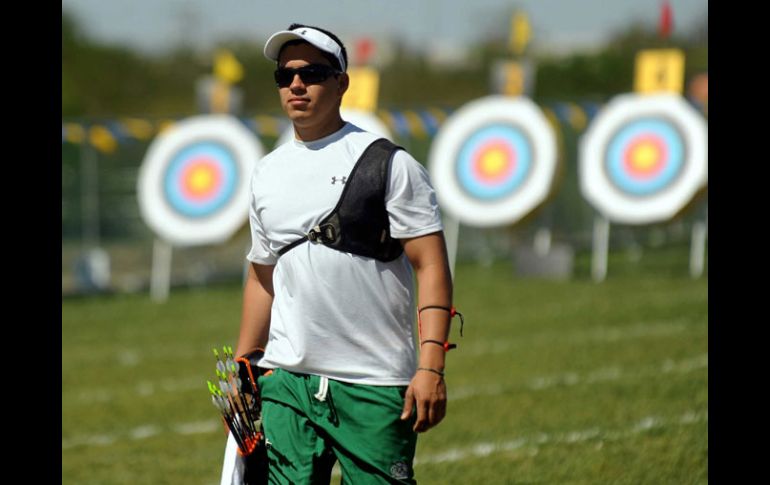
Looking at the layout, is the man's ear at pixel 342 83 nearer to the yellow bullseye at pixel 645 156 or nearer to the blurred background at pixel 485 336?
the blurred background at pixel 485 336

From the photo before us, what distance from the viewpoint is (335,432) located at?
3.73 m

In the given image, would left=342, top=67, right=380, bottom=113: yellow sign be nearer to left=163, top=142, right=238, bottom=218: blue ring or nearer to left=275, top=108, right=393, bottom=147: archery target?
left=275, top=108, right=393, bottom=147: archery target

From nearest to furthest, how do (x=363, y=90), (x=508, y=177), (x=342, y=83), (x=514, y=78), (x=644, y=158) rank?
(x=342, y=83), (x=644, y=158), (x=508, y=177), (x=363, y=90), (x=514, y=78)

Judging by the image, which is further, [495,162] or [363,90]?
[363,90]

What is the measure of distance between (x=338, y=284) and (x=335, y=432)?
40cm

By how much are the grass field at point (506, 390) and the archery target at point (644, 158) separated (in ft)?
3.88

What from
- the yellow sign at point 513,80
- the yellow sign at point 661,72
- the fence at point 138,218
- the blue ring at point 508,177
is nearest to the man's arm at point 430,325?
the fence at point 138,218

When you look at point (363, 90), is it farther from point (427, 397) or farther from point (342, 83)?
point (427, 397)

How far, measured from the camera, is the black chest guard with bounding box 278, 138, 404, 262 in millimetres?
3660

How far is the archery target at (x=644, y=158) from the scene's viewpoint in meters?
14.0

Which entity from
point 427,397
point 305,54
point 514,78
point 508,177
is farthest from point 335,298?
point 514,78

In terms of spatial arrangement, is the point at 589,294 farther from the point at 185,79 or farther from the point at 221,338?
the point at 185,79

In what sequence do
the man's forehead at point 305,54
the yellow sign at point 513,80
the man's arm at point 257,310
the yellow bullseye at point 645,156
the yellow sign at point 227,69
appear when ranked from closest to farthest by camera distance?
the man's forehead at point 305,54 < the man's arm at point 257,310 < the yellow bullseye at point 645,156 < the yellow sign at point 227,69 < the yellow sign at point 513,80
